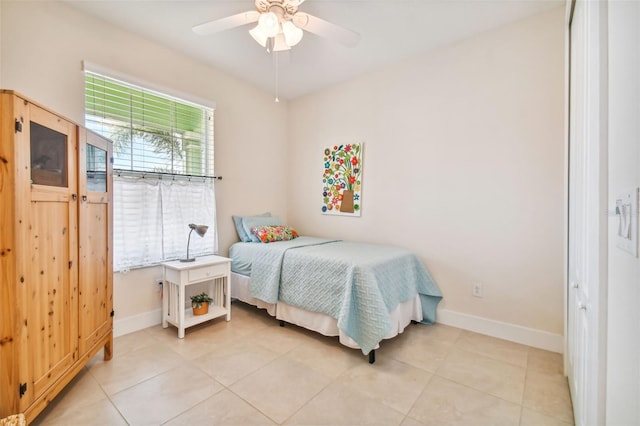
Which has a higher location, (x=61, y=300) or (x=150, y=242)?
(x=150, y=242)

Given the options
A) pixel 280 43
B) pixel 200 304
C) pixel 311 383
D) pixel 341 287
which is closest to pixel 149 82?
pixel 280 43

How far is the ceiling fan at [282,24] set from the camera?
1759mm

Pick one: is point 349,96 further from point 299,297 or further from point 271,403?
point 271,403

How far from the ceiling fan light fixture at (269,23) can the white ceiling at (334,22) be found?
51 cm

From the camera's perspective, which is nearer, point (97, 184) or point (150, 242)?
point (97, 184)

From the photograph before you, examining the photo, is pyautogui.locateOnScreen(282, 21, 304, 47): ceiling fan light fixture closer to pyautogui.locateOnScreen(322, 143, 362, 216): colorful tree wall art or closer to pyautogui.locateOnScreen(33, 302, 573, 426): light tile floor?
pyautogui.locateOnScreen(322, 143, 362, 216): colorful tree wall art

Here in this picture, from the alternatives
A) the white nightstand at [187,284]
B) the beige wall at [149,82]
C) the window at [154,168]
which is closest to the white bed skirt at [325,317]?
the white nightstand at [187,284]

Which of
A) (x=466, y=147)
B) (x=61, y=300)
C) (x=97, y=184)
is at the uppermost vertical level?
(x=466, y=147)

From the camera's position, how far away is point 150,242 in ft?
8.78

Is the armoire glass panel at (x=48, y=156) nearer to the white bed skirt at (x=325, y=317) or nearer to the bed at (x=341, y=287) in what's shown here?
the bed at (x=341, y=287)

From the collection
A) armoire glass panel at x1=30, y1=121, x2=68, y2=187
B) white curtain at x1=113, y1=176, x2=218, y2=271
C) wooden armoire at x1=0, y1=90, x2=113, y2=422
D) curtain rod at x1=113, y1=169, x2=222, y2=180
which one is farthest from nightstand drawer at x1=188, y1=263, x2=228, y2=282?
armoire glass panel at x1=30, y1=121, x2=68, y2=187

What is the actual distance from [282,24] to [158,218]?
200cm

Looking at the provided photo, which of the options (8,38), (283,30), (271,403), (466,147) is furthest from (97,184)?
(466,147)

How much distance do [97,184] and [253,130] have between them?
2037 mm
